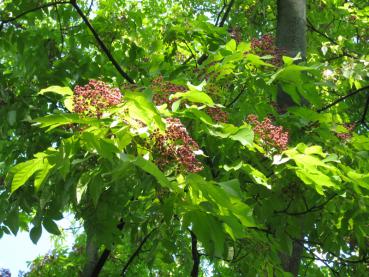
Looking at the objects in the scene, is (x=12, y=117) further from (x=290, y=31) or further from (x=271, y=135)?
(x=290, y=31)

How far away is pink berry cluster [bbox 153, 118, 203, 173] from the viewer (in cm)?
217

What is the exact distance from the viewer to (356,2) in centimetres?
764

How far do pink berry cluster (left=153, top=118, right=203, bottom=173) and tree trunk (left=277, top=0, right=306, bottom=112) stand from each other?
7.50ft

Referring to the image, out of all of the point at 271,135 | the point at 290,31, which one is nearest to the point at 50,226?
the point at 271,135

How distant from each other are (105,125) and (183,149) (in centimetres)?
34

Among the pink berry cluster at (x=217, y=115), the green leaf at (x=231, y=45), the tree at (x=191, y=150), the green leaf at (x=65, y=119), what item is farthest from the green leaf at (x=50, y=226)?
the green leaf at (x=231, y=45)

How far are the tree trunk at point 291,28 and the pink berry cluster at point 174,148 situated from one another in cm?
229

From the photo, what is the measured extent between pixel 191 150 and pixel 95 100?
0.46 meters

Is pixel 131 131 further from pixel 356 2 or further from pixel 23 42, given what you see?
pixel 356 2

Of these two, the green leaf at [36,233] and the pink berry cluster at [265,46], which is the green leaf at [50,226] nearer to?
the green leaf at [36,233]

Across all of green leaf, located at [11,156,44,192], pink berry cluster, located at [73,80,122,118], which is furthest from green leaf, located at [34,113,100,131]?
green leaf, located at [11,156,44,192]

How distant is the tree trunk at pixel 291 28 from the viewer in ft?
14.7

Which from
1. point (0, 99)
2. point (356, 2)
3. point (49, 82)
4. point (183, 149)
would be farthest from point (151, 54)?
point (356, 2)

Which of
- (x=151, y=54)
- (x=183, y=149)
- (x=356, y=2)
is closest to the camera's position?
(x=183, y=149)
